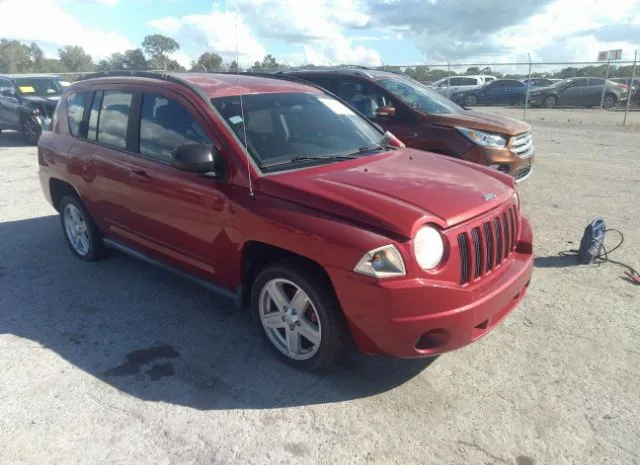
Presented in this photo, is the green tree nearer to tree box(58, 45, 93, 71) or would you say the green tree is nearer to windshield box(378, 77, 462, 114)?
tree box(58, 45, 93, 71)

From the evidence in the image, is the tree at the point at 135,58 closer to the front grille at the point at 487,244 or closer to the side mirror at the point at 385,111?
the side mirror at the point at 385,111

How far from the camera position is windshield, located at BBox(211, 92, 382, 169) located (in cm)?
383

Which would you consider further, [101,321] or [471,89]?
[471,89]

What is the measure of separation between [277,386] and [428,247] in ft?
4.35

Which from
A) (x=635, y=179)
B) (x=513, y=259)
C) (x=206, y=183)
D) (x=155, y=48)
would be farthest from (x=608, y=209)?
(x=155, y=48)

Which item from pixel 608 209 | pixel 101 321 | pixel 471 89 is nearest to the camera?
pixel 101 321

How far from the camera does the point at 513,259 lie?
3627 mm

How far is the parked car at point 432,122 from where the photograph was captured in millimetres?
6949

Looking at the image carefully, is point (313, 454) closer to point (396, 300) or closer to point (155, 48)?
point (396, 300)

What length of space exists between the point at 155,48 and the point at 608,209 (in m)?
12.2

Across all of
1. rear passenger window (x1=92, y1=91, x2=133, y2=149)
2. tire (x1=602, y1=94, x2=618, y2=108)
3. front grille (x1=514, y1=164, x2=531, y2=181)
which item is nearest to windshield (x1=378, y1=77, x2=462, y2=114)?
front grille (x1=514, y1=164, x2=531, y2=181)

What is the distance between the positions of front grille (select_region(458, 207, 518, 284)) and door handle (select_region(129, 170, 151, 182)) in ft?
8.29

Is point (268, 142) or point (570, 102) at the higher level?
point (268, 142)

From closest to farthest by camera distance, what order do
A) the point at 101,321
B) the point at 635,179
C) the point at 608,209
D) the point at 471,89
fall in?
the point at 101,321 → the point at 608,209 → the point at 635,179 → the point at 471,89
